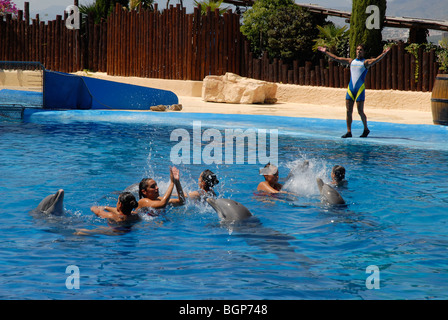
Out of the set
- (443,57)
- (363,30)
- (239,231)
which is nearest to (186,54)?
(363,30)

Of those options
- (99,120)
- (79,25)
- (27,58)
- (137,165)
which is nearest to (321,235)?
(137,165)

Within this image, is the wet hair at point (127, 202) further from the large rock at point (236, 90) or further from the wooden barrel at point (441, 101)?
the large rock at point (236, 90)

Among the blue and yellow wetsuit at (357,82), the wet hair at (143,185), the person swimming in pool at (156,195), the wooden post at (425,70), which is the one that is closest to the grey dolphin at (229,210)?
the person swimming in pool at (156,195)

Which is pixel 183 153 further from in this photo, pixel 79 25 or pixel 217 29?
pixel 79 25

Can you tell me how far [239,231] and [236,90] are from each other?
1183 centimetres

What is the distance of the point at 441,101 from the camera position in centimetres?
1250

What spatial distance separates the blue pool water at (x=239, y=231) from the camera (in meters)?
4.58

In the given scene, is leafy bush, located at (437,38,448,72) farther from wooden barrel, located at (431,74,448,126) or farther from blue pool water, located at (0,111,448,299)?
blue pool water, located at (0,111,448,299)

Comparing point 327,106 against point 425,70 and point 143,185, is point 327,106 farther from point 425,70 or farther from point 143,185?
point 143,185

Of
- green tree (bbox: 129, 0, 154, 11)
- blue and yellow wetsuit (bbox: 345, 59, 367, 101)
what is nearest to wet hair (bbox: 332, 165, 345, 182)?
blue and yellow wetsuit (bbox: 345, 59, 367, 101)

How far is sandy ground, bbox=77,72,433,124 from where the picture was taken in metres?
14.2

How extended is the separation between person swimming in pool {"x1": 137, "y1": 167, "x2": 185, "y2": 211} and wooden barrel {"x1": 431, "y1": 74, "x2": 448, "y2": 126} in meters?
7.73

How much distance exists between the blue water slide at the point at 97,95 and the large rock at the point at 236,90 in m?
1.54
